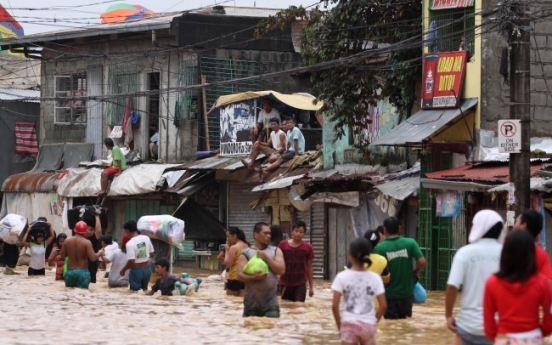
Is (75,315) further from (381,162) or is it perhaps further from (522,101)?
(381,162)

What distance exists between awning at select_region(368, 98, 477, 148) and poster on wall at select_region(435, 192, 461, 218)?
3.64 ft

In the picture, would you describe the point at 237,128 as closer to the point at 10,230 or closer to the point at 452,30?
the point at 10,230

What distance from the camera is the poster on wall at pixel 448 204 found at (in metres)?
22.9

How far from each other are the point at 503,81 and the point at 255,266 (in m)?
9.95

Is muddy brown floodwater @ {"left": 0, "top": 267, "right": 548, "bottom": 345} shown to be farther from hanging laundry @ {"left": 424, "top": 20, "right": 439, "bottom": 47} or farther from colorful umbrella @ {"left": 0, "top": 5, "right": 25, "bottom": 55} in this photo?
colorful umbrella @ {"left": 0, "top": 5, "right": 25, "bottom": 55}

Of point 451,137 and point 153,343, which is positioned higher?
point 451,137

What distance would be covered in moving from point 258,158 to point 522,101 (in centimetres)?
1510

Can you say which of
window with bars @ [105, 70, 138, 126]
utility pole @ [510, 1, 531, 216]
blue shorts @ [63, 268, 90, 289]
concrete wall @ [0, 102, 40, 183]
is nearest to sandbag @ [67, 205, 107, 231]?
blue shorts @ [63, 268, 90, 289]

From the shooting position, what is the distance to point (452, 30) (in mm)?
25031

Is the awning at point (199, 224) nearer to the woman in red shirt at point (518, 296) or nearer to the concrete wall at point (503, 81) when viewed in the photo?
the concrete wall at point (503, 81)

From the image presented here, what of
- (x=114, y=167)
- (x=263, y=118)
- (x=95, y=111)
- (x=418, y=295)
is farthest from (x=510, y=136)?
(x=95, y=111)

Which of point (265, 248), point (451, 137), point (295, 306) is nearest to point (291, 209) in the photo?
point (451, 137)

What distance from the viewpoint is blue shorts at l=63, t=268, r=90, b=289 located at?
22453 millimetres

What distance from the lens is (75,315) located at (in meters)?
17.3
